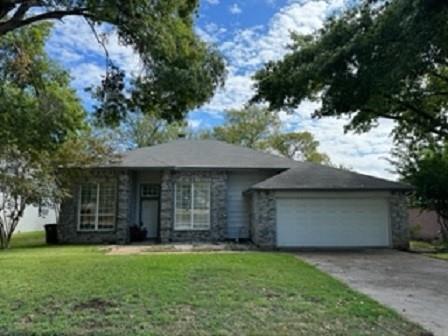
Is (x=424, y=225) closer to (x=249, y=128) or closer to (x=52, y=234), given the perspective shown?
(x=52, y=234)

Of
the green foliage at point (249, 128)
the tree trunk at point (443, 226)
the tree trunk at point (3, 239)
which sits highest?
the green foliage at point (249, 128)

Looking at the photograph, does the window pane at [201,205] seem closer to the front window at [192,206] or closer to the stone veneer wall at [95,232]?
the front window at [192,206]

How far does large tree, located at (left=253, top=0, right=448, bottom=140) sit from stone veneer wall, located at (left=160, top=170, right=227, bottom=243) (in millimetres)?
4520

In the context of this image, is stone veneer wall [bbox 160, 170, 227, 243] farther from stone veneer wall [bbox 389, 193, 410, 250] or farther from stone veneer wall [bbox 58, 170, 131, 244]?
stone veneer wall [bbox 389, 193, 410, 250]

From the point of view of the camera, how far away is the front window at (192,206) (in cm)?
1850

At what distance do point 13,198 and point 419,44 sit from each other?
15.5 m

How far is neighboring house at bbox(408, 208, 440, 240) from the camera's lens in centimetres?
2145

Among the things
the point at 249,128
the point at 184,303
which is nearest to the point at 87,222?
the point at 184,303

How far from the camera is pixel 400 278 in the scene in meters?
9.47

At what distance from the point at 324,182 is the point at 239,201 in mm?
4301

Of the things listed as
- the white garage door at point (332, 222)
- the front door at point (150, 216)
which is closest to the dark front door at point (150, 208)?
the front door at point (150, 216)

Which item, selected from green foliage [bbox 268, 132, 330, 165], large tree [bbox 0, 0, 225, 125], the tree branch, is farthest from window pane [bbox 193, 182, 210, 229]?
green foliage [bbox 268, 132, 330, 165]

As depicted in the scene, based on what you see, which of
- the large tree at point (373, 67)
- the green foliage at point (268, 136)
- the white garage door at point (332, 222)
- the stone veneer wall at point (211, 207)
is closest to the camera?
the large tree at point (373, 67)

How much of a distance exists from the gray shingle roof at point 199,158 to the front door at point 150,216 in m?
2.17
